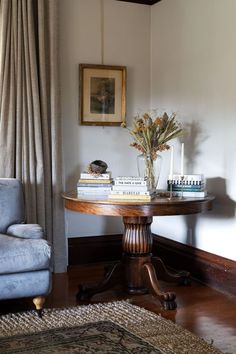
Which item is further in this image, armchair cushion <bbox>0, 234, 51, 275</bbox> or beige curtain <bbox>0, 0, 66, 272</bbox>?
beige curtain <bbox>0, 0, 66, 272</bbox>

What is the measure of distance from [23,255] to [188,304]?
111 cm

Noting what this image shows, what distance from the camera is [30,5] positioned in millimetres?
3770

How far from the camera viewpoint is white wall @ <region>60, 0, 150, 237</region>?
4113mm

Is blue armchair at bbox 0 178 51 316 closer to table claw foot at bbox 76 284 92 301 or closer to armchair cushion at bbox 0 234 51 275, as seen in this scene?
armchair cushion at bbox 0 234 51 275

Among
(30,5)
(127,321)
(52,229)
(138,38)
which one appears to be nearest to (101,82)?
(138,38)

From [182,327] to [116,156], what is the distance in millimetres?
1912

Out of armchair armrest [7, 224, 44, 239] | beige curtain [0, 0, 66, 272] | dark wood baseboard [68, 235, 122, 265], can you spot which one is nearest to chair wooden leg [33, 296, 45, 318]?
armchair armrest [7, 224, 44, 239]

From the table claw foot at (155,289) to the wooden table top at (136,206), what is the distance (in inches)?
16.4

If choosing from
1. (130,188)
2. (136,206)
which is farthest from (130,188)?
(136,206)

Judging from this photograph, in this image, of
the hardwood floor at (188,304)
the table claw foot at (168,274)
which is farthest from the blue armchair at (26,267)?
the table claw foot at (168,274)

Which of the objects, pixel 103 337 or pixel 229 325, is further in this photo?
pixel 229 325

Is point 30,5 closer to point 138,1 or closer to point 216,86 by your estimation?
point 138,1

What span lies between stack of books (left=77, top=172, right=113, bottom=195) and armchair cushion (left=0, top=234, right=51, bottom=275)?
62 cm

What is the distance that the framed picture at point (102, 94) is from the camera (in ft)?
13.6
